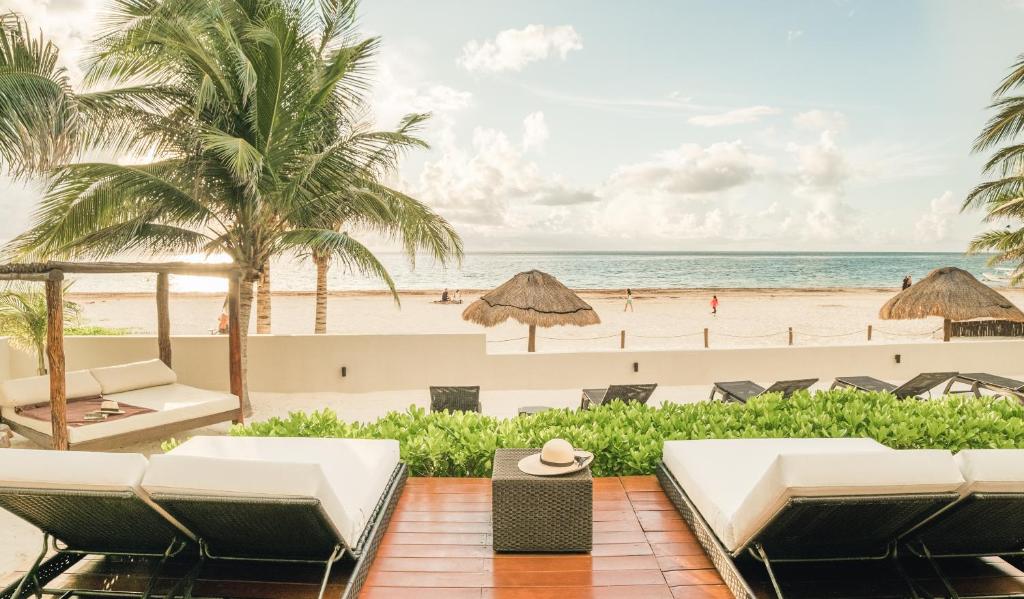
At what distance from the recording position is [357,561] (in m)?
2.27

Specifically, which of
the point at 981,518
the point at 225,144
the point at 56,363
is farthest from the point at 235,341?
the point at 981,518

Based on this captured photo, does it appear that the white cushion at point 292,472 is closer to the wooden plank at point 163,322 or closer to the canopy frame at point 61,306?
the canopy frame at point 61,306

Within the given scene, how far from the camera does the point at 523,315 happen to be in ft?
30.9

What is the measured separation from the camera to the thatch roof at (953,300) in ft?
32.5

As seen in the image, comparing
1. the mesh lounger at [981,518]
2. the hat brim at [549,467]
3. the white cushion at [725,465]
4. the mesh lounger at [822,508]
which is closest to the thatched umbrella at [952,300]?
the white cushion at [725,465]

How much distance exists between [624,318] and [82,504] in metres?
24.6

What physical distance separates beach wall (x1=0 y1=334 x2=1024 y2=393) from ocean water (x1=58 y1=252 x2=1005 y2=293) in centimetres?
2554

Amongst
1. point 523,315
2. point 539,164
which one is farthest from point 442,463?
point 539,164

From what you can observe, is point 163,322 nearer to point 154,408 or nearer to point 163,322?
point 163,322

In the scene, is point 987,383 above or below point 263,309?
below

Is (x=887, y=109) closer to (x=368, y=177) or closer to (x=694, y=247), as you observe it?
(x=694, y=247)

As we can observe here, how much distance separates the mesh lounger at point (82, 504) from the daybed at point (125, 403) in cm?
387

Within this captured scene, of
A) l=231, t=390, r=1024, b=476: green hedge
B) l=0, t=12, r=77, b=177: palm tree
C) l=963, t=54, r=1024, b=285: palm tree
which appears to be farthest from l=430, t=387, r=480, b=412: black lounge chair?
l=963, t=54, r=1024, b=285: palm tree

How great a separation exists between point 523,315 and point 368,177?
3.39 meters
